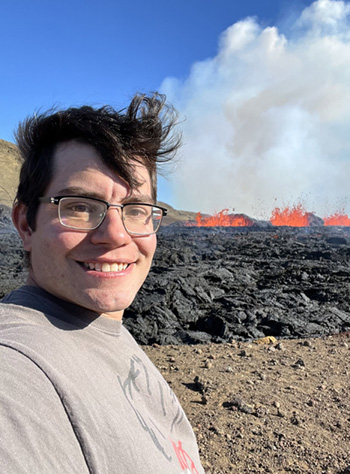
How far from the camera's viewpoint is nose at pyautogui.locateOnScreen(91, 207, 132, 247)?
132cm

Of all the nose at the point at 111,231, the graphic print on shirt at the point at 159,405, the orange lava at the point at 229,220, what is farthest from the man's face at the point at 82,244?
the orange lava at the point at 229,220

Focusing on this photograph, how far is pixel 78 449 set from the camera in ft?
3.04

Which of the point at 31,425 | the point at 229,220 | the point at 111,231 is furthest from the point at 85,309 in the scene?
the point at 229,220

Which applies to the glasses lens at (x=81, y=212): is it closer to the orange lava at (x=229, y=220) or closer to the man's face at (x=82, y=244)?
the man's face at (x=82, y=244)

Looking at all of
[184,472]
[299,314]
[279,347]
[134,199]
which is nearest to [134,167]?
[134,199]

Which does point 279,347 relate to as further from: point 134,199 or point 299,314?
point 134,199

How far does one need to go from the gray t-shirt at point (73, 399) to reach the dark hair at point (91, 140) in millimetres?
379

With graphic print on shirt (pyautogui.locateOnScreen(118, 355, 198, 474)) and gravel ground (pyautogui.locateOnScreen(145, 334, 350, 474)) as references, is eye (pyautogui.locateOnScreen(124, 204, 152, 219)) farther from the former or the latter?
gravel ground (pyautogui.locateOnScreen(145, 334, 350, 474))

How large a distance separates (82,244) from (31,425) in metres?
0.59

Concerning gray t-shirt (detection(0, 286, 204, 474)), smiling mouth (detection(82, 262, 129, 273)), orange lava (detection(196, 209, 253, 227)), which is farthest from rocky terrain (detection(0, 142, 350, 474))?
orange lava (detection(196, 209, 253, 227))

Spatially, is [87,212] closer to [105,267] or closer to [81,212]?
[81,212]

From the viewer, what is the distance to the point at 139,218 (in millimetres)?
1486

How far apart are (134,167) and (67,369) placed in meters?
0.73

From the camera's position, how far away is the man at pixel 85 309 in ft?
2.96
